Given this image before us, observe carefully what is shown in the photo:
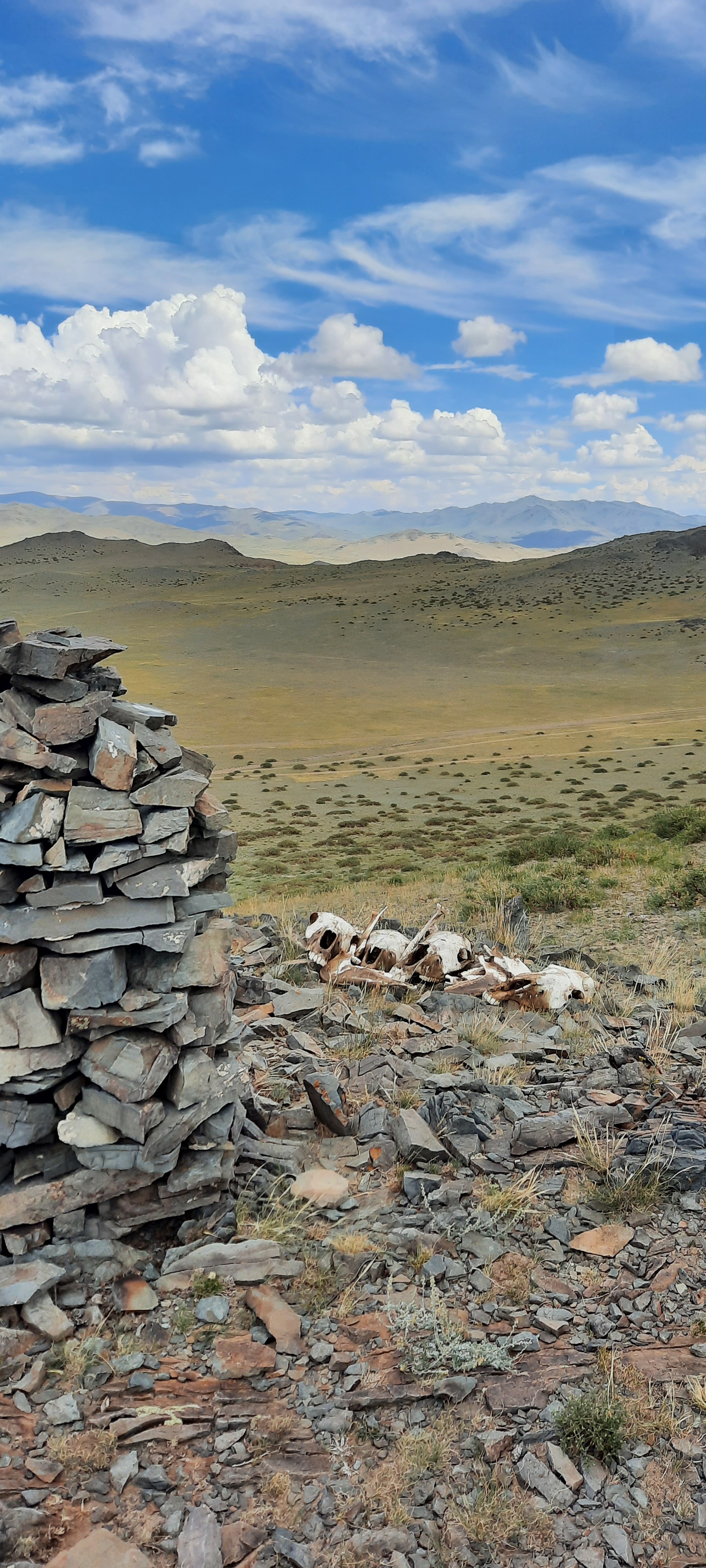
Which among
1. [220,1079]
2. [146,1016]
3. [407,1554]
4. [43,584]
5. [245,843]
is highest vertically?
[43,584]

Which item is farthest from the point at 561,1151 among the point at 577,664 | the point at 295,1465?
the point at 577,664

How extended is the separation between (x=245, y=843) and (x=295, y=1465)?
23.5m

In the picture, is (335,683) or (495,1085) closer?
(495,1085)

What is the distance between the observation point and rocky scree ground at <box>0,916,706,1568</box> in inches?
162

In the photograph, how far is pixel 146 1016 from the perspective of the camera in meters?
5.89

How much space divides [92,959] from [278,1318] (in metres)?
2.36

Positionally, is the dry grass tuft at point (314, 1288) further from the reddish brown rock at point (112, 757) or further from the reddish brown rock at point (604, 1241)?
the reddish brown rock at point (112, 757)

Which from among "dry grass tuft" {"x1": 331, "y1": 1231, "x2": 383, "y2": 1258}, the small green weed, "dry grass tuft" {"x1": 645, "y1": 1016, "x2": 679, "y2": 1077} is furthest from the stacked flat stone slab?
"dry grass tuft" {"x1": 645, "y1": 1016, "x2": 679, "y2": 1077}

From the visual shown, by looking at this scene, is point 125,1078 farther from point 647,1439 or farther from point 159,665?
point 159,665

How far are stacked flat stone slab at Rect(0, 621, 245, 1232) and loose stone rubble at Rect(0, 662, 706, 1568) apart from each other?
21mm

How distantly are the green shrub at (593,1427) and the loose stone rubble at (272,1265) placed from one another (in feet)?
0.16

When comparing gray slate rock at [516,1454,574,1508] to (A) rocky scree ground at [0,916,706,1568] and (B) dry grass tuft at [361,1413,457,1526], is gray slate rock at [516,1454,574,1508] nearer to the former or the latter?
(A) rocky scree ground at [0,916,706,1568]

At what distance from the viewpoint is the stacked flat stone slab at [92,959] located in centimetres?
572

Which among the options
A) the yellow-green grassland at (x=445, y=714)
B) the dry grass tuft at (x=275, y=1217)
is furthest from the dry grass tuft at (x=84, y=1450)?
the yellow-green grassland at (x=445, y=714)
